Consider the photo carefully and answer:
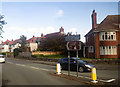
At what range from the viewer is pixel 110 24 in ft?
89.1

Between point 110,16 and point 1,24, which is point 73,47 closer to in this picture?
point 1,24

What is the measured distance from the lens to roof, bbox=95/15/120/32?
26089 millimetres

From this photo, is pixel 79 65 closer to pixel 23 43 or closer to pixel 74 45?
pixel 74 45

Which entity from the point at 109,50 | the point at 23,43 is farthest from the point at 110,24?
the point at 23,43

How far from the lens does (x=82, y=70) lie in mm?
13469

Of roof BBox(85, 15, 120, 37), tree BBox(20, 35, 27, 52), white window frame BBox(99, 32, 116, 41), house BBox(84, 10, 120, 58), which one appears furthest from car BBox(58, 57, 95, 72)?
tree BBox(20, 35, 27, 52)

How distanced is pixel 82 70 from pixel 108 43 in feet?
47.3

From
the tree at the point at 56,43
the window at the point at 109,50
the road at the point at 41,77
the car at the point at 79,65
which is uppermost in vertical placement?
the tree at the point at 56,43

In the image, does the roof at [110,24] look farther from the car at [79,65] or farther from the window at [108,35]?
the car at [79,65]

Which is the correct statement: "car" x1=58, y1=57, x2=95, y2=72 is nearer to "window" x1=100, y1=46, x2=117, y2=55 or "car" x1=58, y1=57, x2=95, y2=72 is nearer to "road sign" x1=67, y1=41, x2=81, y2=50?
"road sign" x1=67, y1=41, x2=81, y2=50

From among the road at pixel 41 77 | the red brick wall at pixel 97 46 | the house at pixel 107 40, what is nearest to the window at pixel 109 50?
the house at pixel 107 40

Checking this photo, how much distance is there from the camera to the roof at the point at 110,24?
2609 cm

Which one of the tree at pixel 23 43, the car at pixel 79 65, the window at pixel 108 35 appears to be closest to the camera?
the car at pixel 79 65

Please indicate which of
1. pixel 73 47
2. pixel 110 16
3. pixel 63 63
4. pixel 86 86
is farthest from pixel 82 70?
pixel 110 16
